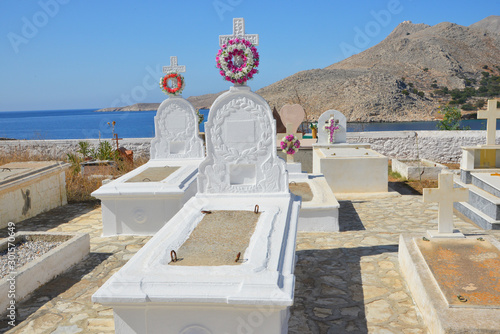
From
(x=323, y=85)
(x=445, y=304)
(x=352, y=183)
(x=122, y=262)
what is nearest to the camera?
(x=445, y=304)

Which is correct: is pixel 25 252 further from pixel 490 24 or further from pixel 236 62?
pixel 490 24

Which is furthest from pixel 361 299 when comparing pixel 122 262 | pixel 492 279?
pixel 122 262

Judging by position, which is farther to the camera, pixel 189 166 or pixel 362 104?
pixel 362 104

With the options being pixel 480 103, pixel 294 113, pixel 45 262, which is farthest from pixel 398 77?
pixel 45 262

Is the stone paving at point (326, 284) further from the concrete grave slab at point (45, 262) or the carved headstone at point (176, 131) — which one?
the carved headstone at point (176, 131)

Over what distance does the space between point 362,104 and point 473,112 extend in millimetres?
14859

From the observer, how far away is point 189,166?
28.0 feet

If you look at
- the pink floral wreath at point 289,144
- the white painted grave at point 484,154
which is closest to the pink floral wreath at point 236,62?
the pink floral wreath at point 289,144

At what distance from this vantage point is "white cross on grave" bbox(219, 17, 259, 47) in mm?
5699

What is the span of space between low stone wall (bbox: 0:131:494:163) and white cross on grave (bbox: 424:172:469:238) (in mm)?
8854

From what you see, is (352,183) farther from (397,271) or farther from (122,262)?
(122,262)

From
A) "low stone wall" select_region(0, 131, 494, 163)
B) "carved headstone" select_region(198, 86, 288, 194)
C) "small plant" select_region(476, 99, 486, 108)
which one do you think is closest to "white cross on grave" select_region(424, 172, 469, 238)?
"carved headstone" select_region(198, 86, 288, 194)

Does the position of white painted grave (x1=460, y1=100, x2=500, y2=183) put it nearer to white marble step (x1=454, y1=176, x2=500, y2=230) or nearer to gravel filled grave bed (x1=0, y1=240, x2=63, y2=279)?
white marble step (x1=454, y1=176, x2=500, y2=230)

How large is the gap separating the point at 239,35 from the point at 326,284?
3.33 metres
